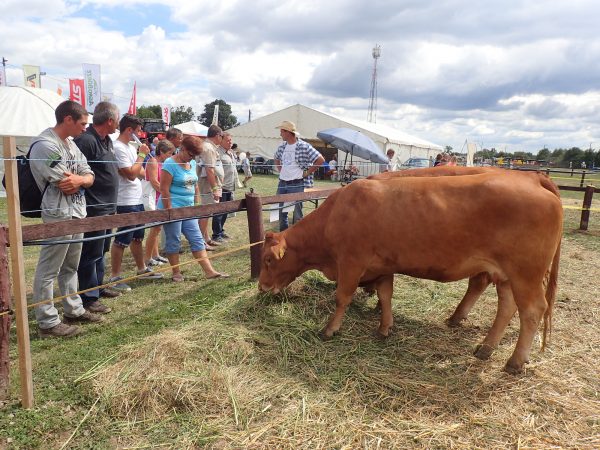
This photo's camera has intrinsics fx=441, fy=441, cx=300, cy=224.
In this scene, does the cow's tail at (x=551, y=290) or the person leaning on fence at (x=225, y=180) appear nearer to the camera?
the cow's tail at (x=551, y=290)

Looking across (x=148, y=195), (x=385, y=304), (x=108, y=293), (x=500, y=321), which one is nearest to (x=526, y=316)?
(x=500, y=321)

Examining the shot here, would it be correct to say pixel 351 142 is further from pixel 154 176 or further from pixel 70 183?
pixel 70 183

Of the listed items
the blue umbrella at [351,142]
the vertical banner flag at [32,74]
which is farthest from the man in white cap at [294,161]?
the vertical banner flag at [32,74]

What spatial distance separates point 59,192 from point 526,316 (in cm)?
423

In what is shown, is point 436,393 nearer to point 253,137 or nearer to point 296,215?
point 296,215

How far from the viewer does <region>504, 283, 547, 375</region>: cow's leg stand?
359 centimetres

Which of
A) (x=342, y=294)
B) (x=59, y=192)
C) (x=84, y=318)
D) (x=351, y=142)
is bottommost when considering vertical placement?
(x=84, y=318)

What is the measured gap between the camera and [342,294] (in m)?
4.22

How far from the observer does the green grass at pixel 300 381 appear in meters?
2.88

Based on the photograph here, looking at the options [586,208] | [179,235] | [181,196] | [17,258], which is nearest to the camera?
[17,258]

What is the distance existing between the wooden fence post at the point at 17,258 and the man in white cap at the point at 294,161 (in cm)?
509

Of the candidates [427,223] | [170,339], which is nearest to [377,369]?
[427,223]

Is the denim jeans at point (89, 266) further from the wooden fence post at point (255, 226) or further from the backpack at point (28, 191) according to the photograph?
the wooden fence post at point (255, 226)

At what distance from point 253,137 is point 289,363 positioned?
3055 centimetres
